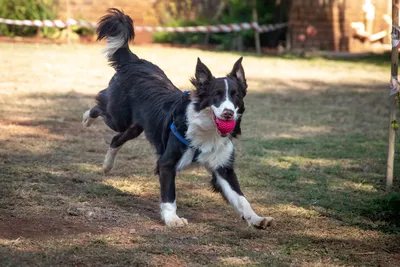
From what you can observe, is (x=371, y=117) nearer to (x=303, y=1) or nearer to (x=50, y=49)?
(x=50, y=49)

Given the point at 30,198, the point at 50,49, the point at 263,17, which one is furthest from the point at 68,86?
the point at 263,17

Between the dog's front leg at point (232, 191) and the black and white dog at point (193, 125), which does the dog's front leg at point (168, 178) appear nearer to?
the black and white dog at point (193, 125)

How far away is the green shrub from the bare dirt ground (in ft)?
33.2

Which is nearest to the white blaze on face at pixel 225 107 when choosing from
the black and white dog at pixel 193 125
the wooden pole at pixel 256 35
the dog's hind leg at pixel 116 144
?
the black and white dog at pixel 193 125

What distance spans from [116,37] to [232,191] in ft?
7.96

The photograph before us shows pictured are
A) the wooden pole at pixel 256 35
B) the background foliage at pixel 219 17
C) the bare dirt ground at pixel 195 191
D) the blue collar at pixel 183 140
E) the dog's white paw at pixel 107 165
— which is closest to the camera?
the bare dirt ground at pixel 195 191

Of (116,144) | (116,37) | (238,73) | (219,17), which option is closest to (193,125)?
(238,73)

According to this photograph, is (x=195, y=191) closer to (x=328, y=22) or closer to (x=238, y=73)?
(x=238, y=73)

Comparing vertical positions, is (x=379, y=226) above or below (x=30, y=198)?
below

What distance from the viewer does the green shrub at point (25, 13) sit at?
24.1 m

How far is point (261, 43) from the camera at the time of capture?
26.3 m

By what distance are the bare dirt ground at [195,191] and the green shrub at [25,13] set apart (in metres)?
10.1

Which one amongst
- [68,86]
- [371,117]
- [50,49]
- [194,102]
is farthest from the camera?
[50,49]

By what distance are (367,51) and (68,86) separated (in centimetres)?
1431
